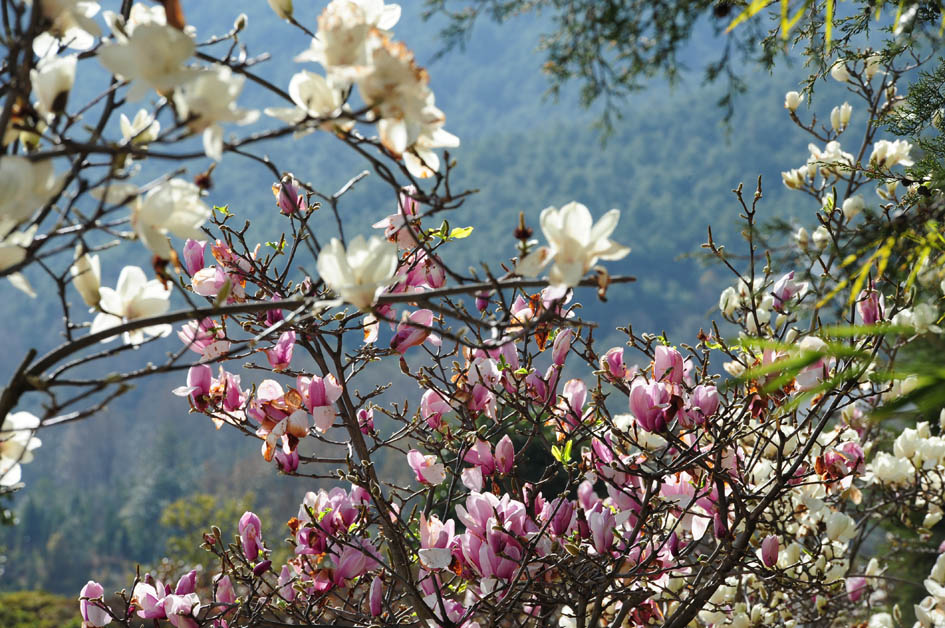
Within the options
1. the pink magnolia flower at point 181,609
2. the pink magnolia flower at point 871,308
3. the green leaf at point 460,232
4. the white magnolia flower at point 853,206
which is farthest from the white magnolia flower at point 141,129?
the white magnolia flower at point 853,206

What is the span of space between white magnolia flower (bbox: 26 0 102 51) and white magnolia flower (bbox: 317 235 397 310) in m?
0.27

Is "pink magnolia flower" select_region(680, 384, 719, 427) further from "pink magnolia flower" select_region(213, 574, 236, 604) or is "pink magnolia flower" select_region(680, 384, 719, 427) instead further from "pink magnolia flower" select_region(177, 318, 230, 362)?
"pink magnolia flower" select_region(213, 574, 236, 604)

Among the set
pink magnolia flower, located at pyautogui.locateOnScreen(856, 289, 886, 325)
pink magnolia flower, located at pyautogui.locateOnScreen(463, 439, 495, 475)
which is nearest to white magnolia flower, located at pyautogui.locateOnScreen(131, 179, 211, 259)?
pink magnolia flower, located at pyautogui.locateOnScreen(463, 439, 495, 475)

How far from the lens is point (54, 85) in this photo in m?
0.64

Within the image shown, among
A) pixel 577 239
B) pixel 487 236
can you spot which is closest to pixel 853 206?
pixel 577 239

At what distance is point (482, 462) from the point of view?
1396 mm

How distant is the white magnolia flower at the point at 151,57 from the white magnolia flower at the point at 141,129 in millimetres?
90

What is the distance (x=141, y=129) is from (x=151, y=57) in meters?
0.15

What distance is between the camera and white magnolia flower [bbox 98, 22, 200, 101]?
23.7 inches

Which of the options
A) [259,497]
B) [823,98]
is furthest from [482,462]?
[823,98]

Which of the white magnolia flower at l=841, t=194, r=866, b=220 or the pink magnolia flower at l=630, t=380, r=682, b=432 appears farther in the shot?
the white magnolia flower at l=841, t=194, r=866, b=220

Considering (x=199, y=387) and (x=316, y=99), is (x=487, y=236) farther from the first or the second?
(x=316, y=99)

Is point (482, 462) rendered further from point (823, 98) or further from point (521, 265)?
point (823, 98)

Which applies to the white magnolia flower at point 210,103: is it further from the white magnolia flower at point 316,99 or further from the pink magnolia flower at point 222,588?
the pink magnolia flower at point 222,588
